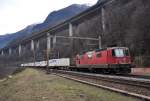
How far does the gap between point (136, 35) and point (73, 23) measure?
46673mm

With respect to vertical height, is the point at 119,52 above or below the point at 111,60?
above

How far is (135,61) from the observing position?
43594mm

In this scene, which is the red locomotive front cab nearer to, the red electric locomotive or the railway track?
the red electric locomotive

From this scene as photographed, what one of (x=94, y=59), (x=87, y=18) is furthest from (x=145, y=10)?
(x=87, y=18)

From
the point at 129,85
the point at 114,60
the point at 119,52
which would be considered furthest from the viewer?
the point at 119,52

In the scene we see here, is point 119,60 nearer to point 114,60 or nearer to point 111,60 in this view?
point 114,60

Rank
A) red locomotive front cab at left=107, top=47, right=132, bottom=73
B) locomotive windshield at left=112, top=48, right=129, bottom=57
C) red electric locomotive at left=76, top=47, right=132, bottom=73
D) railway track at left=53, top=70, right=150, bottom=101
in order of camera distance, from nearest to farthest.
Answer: railway track at left=53, top=70, right=150, bottom=101
red locomotive front cab at left=107, top=47, right=132, bottom=73
red electric locomotive at left=76, top=47, right=132, bottom=73
locomotive windshield at left=112, top=48, right=129, bottom=57

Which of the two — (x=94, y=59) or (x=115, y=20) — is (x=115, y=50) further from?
(x=115, y=20)

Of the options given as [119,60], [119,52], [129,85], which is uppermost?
[119,52]

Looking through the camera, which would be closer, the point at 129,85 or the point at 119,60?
the point at 129,85

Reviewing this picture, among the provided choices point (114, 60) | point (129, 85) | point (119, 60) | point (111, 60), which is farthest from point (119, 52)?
point (129, 85)

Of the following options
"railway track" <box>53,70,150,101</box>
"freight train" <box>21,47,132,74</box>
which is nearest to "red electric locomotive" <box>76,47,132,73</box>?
"freight train" <box>21,47,132,74</box>

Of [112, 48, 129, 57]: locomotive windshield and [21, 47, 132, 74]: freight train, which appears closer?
[21, 47, 132, 74]: freight train

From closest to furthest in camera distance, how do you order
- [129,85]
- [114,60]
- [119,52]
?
[129,85] < [114,60] < [119,52]
